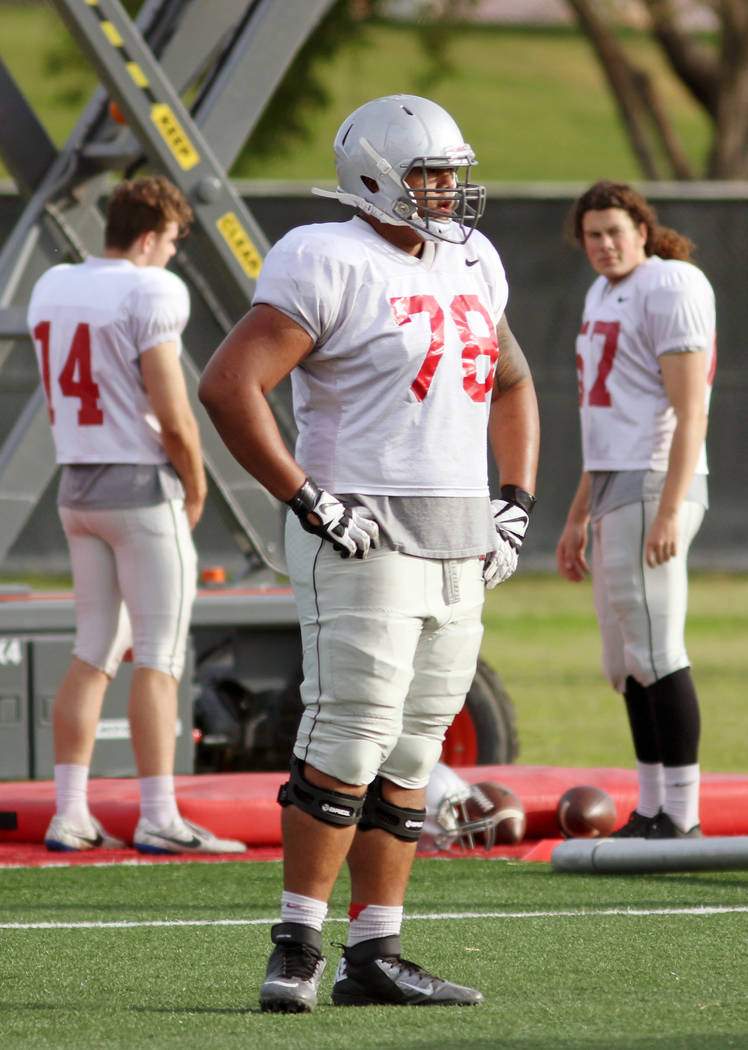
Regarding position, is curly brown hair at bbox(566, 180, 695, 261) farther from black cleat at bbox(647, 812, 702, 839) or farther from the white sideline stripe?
the white sideline stripe

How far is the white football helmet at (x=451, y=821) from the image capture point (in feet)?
18.3

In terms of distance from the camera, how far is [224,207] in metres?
6.84

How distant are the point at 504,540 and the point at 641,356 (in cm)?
173

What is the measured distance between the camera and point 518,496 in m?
3.89

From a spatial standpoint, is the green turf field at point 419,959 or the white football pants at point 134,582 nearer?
the green turf field at point 419,959

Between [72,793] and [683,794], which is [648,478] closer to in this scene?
[683,794]

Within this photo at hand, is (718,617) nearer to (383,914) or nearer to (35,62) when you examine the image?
(383,914)

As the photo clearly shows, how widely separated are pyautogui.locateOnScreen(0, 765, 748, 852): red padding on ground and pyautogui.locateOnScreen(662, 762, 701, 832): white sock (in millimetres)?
412

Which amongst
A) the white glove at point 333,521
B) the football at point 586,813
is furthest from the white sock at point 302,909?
the football at point 586,813

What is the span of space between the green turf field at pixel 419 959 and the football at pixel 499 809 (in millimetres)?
289

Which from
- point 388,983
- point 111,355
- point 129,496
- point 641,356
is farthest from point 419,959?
point 111,355

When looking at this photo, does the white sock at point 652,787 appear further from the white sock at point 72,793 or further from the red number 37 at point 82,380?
the red number 37 at point 82,380

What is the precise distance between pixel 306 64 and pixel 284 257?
2235 centimetres

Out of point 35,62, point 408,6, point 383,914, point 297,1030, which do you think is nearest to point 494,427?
point 383,914
